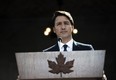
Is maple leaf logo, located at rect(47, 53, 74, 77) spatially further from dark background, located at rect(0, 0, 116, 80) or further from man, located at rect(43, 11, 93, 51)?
dark background, located at rect(0, 0, 116, 80)

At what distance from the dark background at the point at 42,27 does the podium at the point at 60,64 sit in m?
5.74

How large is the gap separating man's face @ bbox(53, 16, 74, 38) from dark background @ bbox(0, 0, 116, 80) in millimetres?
5430

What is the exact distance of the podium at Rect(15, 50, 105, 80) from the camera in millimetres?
1554

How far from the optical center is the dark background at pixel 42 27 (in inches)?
292

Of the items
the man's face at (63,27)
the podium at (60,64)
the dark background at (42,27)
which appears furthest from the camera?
the dark background at (42,27)

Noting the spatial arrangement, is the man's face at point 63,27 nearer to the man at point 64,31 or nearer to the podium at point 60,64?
the man at point 64,31

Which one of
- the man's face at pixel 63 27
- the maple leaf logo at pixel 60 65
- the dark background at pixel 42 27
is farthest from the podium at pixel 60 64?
the dark background at pixel 42 27

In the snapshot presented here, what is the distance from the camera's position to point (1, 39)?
26.3 feet

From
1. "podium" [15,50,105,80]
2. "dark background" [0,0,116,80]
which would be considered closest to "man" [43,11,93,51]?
"podium" [15,50,105,80]

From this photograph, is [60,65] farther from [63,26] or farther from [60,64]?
[63,26]

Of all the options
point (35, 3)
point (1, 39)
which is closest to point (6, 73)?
point (1, 39)

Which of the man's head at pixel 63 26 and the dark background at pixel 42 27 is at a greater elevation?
the man's head at pixel 63 26

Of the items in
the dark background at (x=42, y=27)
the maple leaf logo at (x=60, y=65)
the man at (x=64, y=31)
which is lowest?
the dark background at (x=42, y=27)

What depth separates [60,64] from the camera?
1584 millimetres
